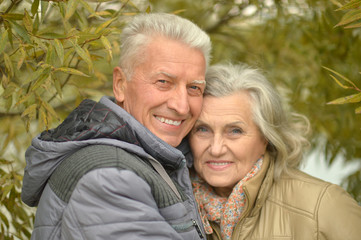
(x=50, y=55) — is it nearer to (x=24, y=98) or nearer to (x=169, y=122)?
(x=24, y=98)

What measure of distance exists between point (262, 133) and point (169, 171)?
2.08 ft

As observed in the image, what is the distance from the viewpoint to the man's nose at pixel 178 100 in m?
2.30

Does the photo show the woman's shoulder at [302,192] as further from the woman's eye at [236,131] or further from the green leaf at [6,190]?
the green leaf at [6,190]

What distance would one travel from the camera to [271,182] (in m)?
2.54

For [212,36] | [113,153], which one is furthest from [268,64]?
[113,153]

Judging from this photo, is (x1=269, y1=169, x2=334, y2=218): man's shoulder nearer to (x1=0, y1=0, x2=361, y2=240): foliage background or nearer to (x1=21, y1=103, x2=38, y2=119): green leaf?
(x1=0, y1=0, x2=361, y2=240): foliage background

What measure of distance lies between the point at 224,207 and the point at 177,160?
52 centimetres

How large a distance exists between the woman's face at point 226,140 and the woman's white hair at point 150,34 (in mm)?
357

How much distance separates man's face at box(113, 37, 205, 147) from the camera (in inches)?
89.4

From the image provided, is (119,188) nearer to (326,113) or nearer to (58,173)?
(58,173)

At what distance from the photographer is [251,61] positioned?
12.4 ft

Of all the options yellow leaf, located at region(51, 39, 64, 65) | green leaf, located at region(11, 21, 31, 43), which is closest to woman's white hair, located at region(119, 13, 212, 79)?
yellow leaf, located at region(51, 39, 64, 65)

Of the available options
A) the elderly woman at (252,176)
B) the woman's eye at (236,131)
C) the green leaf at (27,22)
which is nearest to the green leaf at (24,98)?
the green leaf at (27,22)

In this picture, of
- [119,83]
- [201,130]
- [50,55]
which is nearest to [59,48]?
[50,55]
